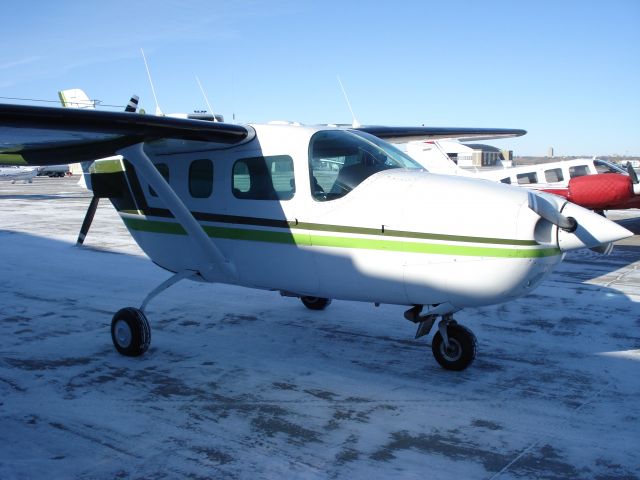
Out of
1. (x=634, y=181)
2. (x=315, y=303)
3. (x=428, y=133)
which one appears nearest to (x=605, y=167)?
(x=634, y=181)

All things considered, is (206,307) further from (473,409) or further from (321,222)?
(473,409)

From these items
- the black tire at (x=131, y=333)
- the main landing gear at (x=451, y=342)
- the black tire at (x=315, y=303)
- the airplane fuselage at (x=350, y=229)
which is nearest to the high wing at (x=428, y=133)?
the black tire at (x=315, y=303)

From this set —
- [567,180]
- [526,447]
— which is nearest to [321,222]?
[526,447]

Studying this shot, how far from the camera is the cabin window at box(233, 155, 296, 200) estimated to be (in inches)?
222

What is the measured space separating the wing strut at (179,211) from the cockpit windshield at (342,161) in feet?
4.33

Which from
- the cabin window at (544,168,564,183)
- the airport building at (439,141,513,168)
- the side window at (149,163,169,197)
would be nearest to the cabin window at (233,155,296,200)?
the side window at (149,163,169,197)

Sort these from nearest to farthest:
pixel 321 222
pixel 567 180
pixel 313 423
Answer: pixel 313 423, pixel 321 222, pixel 567 180

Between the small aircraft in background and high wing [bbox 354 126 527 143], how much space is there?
4527 mm

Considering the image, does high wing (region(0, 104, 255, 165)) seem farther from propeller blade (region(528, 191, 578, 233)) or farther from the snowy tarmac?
propeller blade (region(528, 191, 578, 233))

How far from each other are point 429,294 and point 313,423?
1.42 metres

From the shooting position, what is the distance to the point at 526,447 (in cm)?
419

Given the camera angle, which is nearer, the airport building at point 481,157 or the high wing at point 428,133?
the high wing at point 428,133

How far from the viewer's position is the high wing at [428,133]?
28.2 ft

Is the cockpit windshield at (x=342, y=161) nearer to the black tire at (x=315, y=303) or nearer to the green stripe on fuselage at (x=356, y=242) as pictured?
the green stripe on fuselage at (x=356, y=242)
